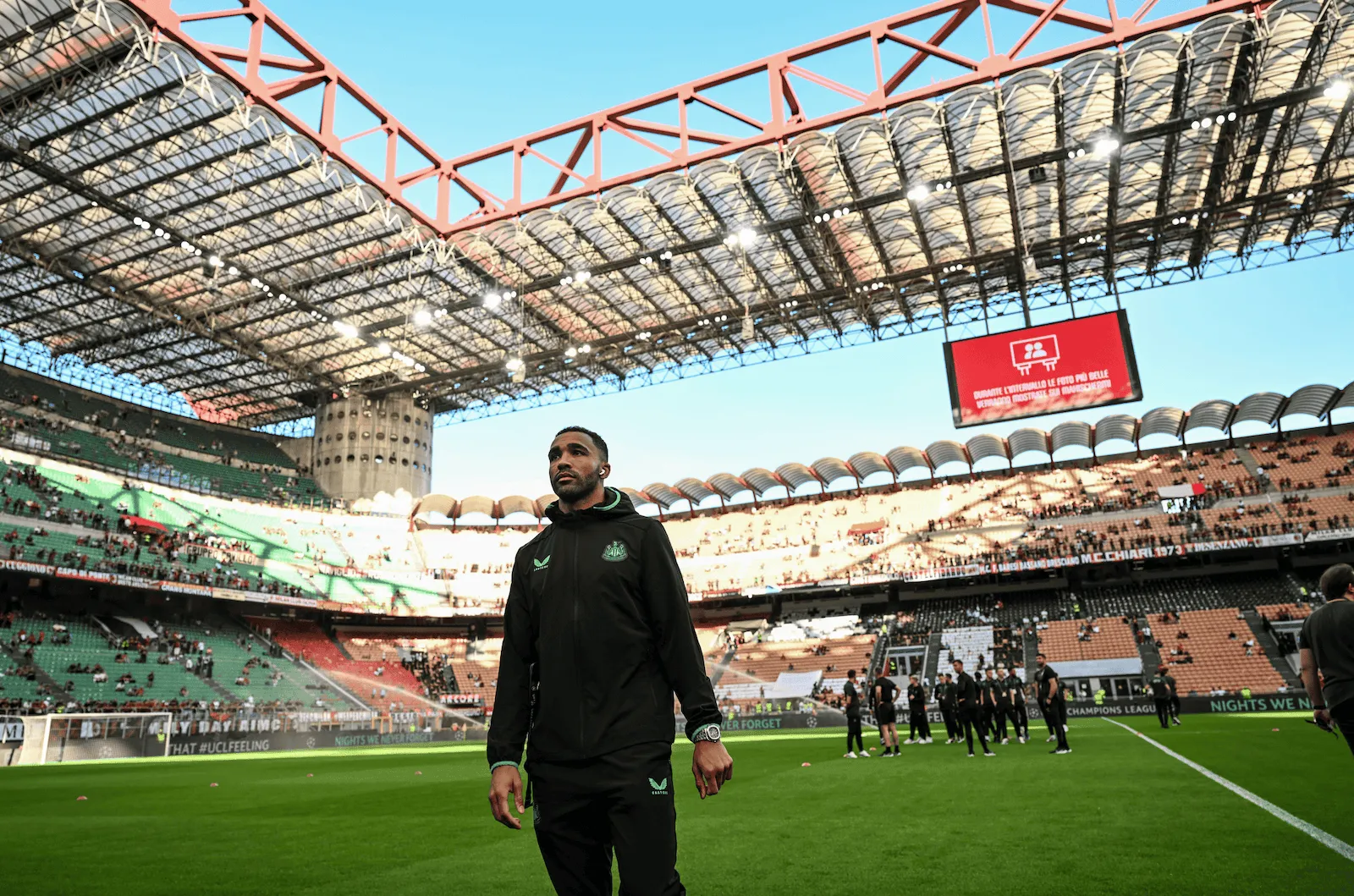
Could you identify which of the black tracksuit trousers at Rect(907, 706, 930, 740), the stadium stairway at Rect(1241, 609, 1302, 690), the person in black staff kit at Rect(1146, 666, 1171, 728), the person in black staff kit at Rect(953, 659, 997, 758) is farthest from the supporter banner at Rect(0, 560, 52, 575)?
the stadium stairway at Rect(1241, 609, 1302, 690)

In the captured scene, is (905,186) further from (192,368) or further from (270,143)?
(192,368)

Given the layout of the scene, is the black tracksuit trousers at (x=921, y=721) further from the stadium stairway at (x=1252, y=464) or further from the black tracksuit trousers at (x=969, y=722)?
the stadium stairway at (x=1252, y=464)

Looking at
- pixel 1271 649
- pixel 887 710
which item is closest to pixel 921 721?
pixel 887 710

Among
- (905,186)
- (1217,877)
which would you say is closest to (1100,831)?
(1217,877)

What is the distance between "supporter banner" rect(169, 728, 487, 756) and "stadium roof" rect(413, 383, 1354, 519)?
1942 centimetres

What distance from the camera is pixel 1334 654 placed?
17.6 ft

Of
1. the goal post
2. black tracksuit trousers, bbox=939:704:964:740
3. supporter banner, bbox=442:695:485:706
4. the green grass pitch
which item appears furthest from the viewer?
supporter banner, bbox=442:695:485:706

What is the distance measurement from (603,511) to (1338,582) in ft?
16.5

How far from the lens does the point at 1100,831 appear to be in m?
6.26

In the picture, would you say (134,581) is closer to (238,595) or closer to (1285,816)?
(238,595)

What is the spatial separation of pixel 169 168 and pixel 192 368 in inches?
930

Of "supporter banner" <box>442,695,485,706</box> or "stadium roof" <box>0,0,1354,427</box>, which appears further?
"supporter banner" <box>442,695,485,706</box>

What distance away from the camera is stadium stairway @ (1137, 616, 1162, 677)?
36719 millimetres

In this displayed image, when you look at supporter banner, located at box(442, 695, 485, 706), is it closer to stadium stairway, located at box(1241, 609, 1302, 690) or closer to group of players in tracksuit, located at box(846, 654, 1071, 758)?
group of players in tracksuit, located at box(846, 654, 1071, 758)
